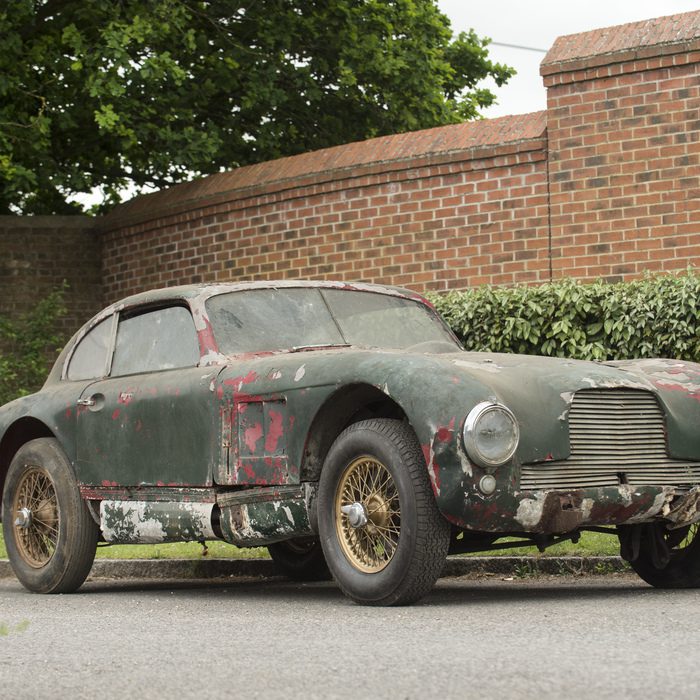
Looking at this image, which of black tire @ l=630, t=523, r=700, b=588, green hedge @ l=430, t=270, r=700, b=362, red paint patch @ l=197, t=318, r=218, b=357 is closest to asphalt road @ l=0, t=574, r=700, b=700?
black tire @ l=630, t=523, r=700, b=588

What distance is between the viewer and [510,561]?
336 inches

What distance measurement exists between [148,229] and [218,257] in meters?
1.58

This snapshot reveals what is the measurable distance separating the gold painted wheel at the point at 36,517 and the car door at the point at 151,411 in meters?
0.37

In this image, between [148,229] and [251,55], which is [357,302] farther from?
[251,55]

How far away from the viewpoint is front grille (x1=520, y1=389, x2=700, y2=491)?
6.30 m

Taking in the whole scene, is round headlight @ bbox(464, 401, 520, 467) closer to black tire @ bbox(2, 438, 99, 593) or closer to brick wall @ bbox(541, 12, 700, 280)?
black tire @ bbox(2, 438, 99, 593)

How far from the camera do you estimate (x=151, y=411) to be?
7.57m

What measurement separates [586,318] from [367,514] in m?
5.98

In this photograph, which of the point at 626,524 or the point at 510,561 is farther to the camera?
the point at 510,561

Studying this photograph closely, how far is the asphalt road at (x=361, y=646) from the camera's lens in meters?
4.28

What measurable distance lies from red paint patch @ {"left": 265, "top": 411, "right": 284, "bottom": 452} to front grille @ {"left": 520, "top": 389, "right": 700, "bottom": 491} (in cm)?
128

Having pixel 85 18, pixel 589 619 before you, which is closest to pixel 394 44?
pixel 85 18

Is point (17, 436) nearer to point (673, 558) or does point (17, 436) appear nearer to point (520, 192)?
point (673, 558)

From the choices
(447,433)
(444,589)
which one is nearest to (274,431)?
(447,433)
